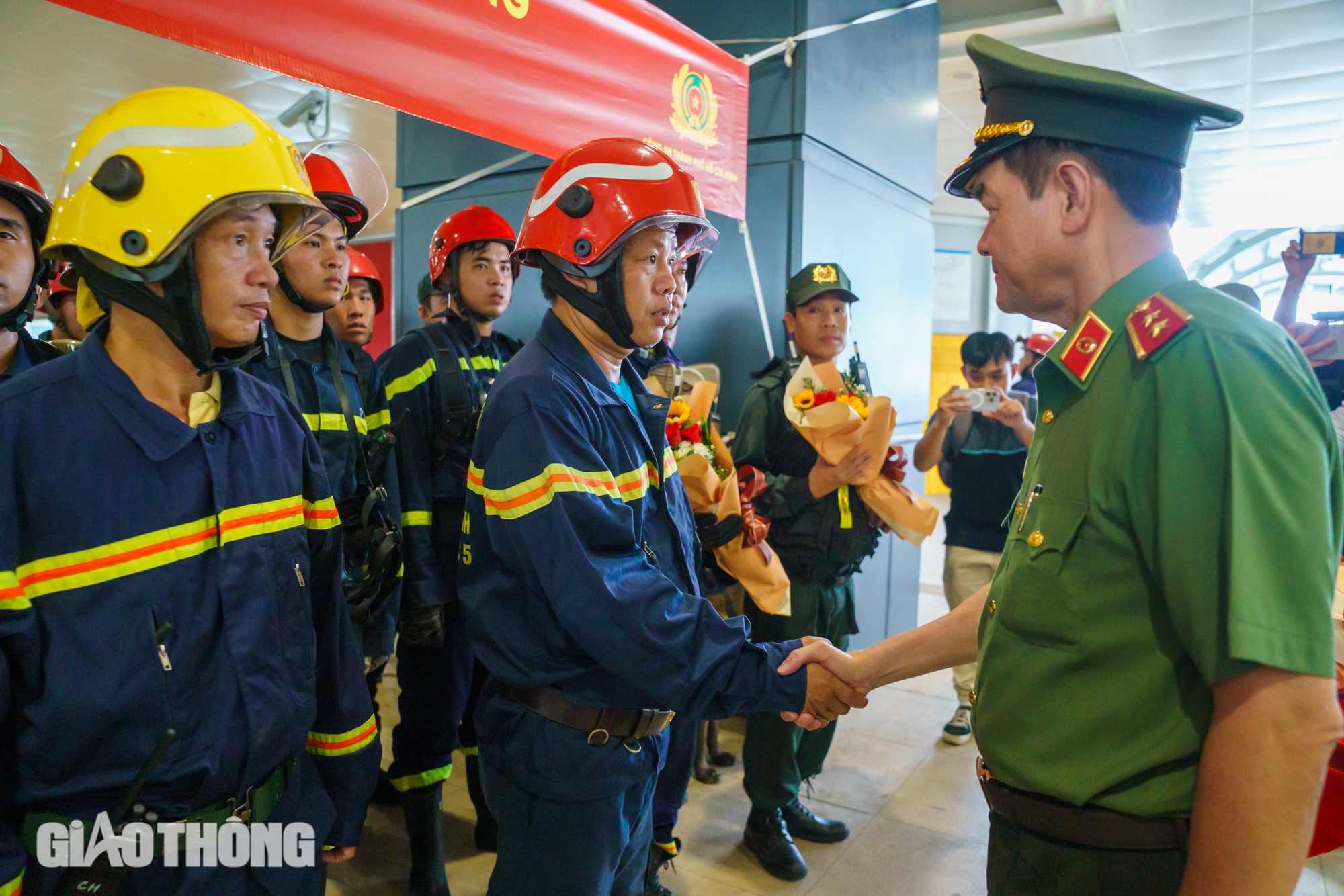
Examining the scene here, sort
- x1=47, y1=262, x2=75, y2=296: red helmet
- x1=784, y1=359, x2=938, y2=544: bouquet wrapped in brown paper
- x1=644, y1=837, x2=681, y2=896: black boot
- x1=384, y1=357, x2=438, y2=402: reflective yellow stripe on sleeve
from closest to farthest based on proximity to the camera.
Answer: x1=47, y1=262, x2=75, y2=296: red helmet, x1=644, y1=837, x2=681, y2=896: black boot, x1=784, y1=359, x2=938, y2=544: bouquet wrapped in brown paper, x1=384, y1=357, x2=438, y2=402: reflective yellow stripe on sleeve

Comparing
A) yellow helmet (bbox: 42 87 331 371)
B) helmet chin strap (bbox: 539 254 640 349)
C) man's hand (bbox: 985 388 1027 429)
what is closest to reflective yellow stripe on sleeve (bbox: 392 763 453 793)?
helmet chin strap (bbox: 539 254 640 349)

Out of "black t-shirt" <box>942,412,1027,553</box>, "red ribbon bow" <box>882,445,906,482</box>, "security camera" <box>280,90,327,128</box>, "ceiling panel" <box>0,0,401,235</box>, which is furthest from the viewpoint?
"security camera" <box>280,90,327,128</box>

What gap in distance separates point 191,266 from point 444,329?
1881 millimetres

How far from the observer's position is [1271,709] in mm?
902

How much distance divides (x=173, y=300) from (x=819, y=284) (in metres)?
2.45

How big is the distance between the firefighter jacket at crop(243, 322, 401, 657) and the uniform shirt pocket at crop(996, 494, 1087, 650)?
1.90 meters

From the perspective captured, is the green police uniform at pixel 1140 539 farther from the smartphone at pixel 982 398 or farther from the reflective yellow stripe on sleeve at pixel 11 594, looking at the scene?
the smartphone at pixel 982 398

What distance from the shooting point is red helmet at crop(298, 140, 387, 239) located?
2492 mm

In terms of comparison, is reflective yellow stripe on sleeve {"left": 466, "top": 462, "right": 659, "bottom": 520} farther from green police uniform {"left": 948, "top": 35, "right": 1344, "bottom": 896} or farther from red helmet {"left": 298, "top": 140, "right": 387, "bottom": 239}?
red helmet {"left": 298, "top": 140, "right": 387, "bottom": 239}

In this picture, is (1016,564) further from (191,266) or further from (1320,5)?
(1320,5)

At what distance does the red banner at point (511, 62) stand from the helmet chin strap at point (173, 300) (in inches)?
25.1

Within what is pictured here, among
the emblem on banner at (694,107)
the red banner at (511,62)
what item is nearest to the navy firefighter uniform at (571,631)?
the red banner at (511,62)

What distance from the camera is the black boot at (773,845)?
2.79 metres

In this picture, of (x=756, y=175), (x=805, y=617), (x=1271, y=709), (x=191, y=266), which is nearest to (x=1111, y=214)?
(x=1271, y=709)
